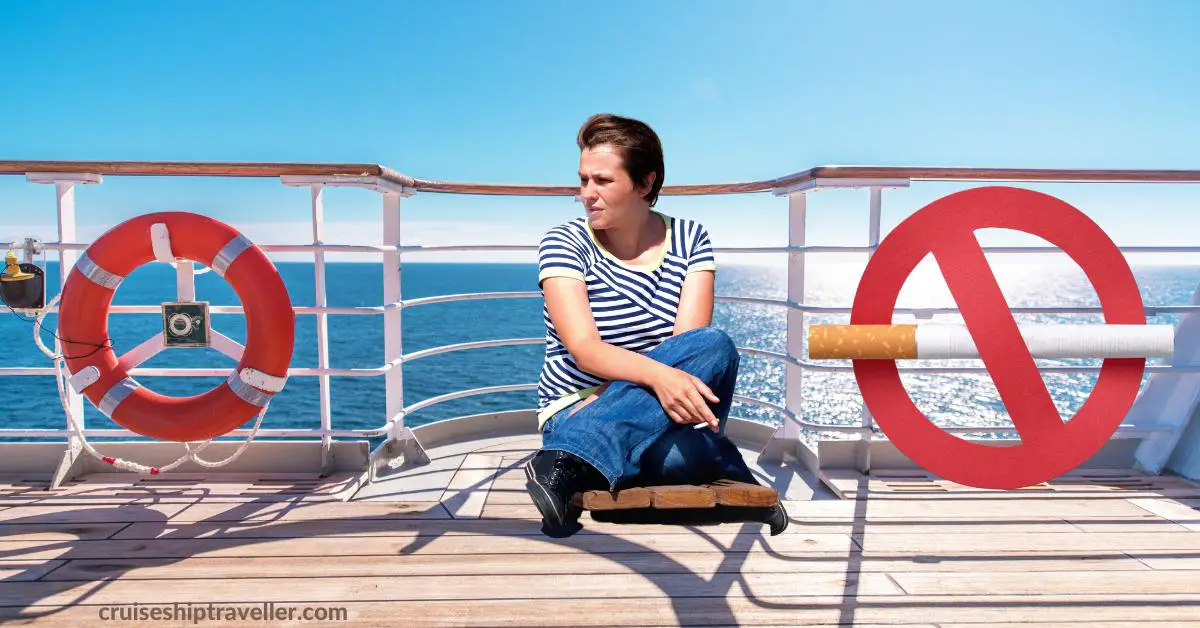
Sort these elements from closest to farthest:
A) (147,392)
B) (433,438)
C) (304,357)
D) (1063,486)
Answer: (147,392) → (1063,486) → (433,438) → (304,357)

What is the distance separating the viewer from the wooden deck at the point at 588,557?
54.9 inches

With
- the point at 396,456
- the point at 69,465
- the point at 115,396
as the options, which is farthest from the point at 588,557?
the point at 69,465

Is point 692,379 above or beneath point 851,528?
above

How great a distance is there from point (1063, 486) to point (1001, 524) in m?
0.46

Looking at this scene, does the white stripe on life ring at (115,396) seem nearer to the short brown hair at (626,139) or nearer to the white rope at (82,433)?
the white rope at (82,433)

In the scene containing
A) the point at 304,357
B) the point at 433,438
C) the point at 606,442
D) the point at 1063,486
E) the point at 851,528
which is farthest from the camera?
the point at 304,357

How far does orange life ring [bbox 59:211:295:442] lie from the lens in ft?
6.08

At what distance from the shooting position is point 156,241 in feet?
6.12

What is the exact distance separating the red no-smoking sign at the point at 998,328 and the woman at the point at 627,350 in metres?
0.21

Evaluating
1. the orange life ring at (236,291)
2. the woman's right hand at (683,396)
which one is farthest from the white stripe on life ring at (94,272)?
the woman's right hand at (683,396)

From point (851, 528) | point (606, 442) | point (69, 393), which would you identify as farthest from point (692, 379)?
point (69, 393)

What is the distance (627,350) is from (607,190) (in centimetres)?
23

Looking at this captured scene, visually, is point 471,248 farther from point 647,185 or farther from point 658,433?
point 658,433

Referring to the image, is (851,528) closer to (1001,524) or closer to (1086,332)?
(1001,524)
